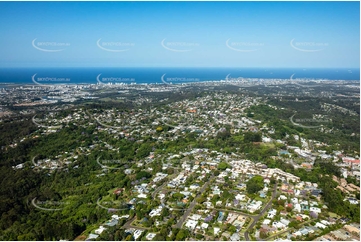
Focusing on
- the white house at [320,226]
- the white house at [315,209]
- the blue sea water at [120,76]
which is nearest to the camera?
the white house at [320,226]

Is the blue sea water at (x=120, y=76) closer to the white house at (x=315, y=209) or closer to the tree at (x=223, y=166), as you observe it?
the tree at (x=223, y=166)

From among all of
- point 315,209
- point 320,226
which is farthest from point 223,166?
point 320,226

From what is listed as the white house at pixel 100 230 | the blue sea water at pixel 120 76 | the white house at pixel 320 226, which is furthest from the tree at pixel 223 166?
the blue sea water at pixel 120 76

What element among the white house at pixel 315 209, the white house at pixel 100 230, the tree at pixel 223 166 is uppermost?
the tree at pixel 223 166

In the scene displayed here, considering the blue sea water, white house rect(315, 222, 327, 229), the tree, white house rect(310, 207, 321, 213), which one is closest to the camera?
white house rect(315, 222, 327, 229)

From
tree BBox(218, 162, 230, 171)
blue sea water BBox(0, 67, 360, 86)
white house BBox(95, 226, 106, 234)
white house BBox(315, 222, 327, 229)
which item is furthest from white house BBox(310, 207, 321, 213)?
blue sea water BBox(0, 67, 360, 86)

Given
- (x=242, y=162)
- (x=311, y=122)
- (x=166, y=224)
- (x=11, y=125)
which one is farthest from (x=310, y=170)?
(x=11, y=125)

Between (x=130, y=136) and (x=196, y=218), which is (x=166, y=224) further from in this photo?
(x=130, y=136)

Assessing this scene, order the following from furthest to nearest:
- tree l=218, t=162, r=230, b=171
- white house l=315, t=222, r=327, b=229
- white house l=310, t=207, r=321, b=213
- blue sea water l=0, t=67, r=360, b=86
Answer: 1. blue sea water l=0, t=67, r=360, b=86
2. tree l=218, t=162, r=230, b=171
3. white house l=310, t=207, r=321, b=213
4. white house l=315, t=222, r=327, b=229

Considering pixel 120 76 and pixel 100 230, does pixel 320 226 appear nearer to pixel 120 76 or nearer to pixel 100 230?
pixel 100 230

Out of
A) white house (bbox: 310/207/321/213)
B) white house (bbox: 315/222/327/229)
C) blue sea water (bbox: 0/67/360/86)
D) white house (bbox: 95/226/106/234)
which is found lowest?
white house (bbox: 95/226/106/234)

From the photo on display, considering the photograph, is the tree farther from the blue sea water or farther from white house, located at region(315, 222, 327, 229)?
the blue sea water
